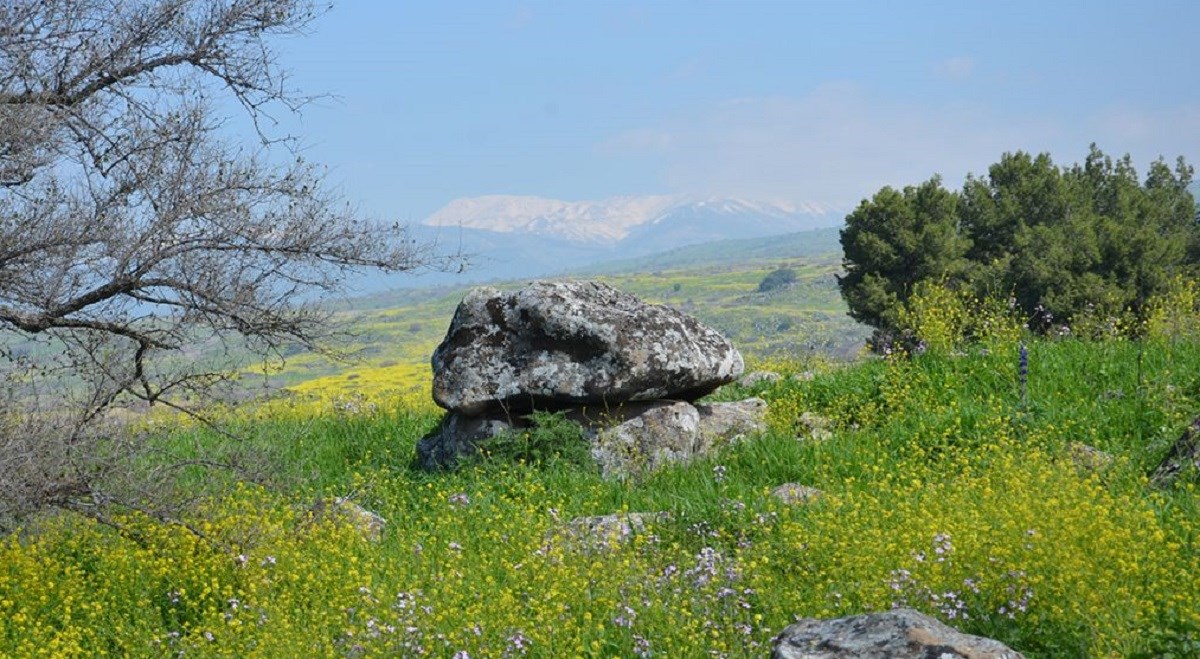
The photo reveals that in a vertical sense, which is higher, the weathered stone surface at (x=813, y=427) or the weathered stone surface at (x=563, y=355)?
the weathered stone surface at (x=563, y=355)

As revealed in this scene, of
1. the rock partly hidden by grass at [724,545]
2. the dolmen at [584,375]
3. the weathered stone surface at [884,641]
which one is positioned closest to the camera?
the weathered stone surface at [884,641]

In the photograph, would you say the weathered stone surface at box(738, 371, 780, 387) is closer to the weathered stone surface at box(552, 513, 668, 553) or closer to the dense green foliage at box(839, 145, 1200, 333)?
the weathered stone surface at box(552, 513, 668, 553)

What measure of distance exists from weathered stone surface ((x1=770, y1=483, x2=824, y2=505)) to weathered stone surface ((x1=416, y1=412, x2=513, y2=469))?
3.69 metres

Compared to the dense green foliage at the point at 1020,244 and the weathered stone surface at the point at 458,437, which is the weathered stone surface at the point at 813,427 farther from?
the dense green foliage at the point at 1020,244

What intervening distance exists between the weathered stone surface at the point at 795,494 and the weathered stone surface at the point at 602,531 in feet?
3.67

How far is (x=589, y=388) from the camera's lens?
486 inches

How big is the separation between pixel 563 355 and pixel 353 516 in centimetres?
348

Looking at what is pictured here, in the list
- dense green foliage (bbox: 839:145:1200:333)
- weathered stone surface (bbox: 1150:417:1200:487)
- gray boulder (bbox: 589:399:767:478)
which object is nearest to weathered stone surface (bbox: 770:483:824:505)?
gray boulder (bbox: 589:399:767:478)

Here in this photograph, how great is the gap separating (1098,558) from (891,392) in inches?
278

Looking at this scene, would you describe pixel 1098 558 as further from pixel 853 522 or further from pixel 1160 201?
pixel 1160 201

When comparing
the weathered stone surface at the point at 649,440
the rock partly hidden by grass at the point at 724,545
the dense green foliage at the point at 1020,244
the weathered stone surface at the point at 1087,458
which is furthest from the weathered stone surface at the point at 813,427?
the dense green foliage at the point at 1020,244

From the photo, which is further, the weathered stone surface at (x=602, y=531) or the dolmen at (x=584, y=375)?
the dolmen at (x=584, y=375)

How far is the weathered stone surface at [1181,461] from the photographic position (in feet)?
28.0

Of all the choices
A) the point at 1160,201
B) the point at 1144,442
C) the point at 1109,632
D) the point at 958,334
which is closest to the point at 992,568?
the point at 1109,632
